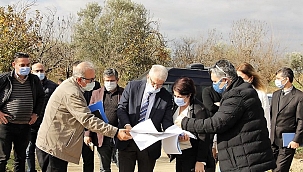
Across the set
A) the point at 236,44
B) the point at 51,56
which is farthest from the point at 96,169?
the point at 236,44

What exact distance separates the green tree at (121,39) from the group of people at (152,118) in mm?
13189

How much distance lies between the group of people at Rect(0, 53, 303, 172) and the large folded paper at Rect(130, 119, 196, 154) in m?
0.10

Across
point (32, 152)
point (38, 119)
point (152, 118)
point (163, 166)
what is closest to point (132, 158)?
point (152, 118)

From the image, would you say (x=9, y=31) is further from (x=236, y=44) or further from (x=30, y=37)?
(x=236, y=44)

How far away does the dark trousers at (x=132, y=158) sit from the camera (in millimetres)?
5320

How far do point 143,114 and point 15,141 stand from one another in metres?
2.48

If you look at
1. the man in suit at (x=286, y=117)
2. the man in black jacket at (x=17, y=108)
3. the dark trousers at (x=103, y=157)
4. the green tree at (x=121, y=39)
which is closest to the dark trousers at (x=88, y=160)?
the dark trousers at (x=103, y=157)

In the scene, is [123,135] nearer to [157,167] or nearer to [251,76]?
[251,76]

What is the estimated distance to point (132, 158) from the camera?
5.36m

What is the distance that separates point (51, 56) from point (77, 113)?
1074 cm

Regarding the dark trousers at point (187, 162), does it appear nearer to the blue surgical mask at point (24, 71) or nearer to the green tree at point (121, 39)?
the blue surgical mask at point (24, 71)

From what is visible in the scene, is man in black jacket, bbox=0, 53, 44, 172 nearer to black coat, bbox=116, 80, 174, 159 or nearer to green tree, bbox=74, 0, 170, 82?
black coat, bbox=116, 80, 174, 159

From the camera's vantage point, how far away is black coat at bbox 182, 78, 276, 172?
411 cm

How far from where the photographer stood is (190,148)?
513 centimetres
